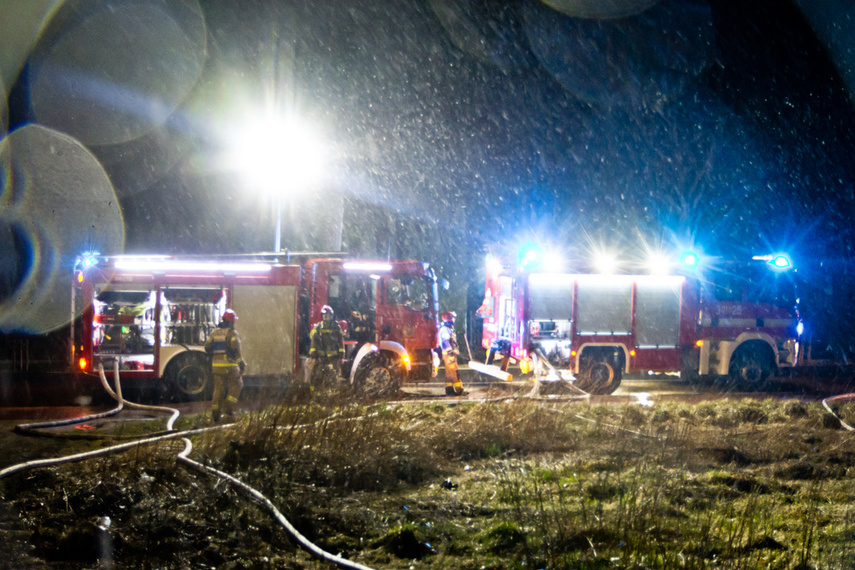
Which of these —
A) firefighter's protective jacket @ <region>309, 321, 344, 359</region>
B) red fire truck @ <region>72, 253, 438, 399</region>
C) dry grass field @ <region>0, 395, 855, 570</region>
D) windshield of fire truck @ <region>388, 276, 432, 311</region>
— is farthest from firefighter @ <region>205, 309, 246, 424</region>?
windshield of fire truck @ <region>388, 276, 432, 311</region>

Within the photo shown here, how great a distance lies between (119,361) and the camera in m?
11.3

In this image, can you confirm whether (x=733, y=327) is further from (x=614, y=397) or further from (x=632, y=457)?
(x=632, y=457)

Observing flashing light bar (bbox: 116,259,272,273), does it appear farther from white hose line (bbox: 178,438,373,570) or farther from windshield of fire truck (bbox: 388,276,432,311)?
white hose line (bbox: 178,438,373,570)

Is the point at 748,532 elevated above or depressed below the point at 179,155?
below

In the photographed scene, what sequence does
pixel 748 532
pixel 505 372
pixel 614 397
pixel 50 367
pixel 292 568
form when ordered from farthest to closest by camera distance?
1. pixel 505 372
2. pixel 614 397
3. pixel 50 367
4. pixel 748 532
5. pixel 292 568

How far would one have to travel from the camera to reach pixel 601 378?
12.9 meters

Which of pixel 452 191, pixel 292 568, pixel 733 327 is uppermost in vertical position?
pixel 452 191

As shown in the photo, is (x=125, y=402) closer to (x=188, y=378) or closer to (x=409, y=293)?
(x=188, y=378)

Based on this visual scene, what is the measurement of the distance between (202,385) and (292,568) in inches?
313

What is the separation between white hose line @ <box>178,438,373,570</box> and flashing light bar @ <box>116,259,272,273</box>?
18.7 ft

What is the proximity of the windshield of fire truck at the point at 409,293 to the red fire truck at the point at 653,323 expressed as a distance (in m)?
2.00

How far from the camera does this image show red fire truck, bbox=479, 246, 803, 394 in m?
12.9

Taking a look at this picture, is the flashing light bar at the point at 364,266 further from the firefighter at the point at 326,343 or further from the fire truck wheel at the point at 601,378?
the fire truck wheel at the point at 601,378

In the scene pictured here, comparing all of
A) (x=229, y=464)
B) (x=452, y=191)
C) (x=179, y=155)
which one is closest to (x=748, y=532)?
(x=229, y=464)
